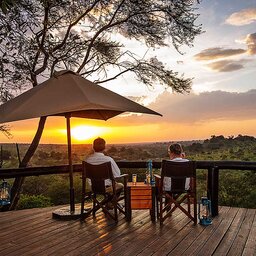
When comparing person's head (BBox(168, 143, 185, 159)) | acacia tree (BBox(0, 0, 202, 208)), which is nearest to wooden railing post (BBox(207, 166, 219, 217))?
person's head (BBox(168, 143, 185, 159))

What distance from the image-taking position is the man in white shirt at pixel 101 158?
200 inches

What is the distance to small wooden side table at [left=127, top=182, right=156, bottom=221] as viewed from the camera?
16.7ft

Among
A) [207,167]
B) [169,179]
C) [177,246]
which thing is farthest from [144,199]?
[177,246]

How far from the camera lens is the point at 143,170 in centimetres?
1398

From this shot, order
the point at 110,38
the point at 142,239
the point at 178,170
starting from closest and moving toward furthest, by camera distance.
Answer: the point at 142,239 < the point at 178,170 < the point at 110,38

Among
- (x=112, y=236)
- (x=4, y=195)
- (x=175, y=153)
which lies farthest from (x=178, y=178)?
(x=4, y=195)

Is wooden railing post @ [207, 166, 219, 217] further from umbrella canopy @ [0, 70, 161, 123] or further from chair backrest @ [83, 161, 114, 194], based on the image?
chair backrest @ [83, 161, 114, 194]

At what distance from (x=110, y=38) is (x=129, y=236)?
6.68 meters

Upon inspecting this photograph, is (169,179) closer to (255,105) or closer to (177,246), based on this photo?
(177,246)

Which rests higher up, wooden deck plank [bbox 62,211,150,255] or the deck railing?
the deck railing

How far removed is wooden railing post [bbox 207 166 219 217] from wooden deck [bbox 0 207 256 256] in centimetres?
17

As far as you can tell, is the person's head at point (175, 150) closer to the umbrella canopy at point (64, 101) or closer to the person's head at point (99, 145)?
the umbrella canopy at point (64, 101)

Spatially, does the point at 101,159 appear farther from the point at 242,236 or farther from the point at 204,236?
the point at 242,236

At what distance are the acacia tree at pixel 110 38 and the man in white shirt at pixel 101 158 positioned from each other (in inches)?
157
